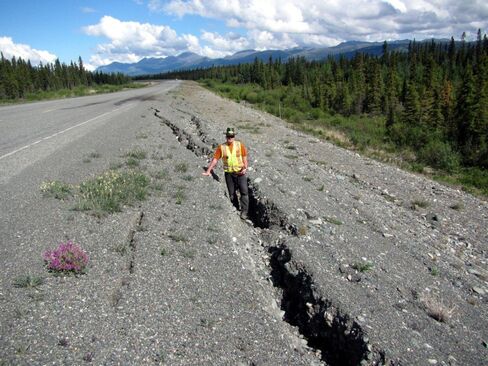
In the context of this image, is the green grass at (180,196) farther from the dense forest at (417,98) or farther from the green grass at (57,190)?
the dense forest at (417,98)

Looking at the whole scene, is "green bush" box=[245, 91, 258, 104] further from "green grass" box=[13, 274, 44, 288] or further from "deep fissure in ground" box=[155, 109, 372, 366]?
"green grass" box=[13, 274, 44, 288]

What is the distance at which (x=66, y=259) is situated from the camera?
223 inches

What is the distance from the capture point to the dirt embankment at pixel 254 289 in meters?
4.51

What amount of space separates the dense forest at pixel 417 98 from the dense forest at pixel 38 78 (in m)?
47.9

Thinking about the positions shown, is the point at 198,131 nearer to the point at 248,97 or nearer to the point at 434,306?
the point at 434,306

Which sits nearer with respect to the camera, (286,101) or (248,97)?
(248,97)

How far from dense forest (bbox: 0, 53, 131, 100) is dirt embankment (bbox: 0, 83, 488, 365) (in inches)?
2387

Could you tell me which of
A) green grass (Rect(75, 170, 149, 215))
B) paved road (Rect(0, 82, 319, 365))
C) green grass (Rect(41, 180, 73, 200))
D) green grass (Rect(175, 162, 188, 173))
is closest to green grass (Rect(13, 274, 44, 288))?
paved road (Rect(0, 82, 319, 365))

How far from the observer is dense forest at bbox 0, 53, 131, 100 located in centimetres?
6706

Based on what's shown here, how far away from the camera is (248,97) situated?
207 feet

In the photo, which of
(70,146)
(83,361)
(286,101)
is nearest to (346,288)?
(83,361)

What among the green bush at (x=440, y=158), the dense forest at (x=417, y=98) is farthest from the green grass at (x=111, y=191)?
Result: the dense forest at (x=417, y=98)

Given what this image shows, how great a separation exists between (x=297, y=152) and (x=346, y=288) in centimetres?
1421

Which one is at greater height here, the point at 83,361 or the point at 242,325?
the point at 83,361
